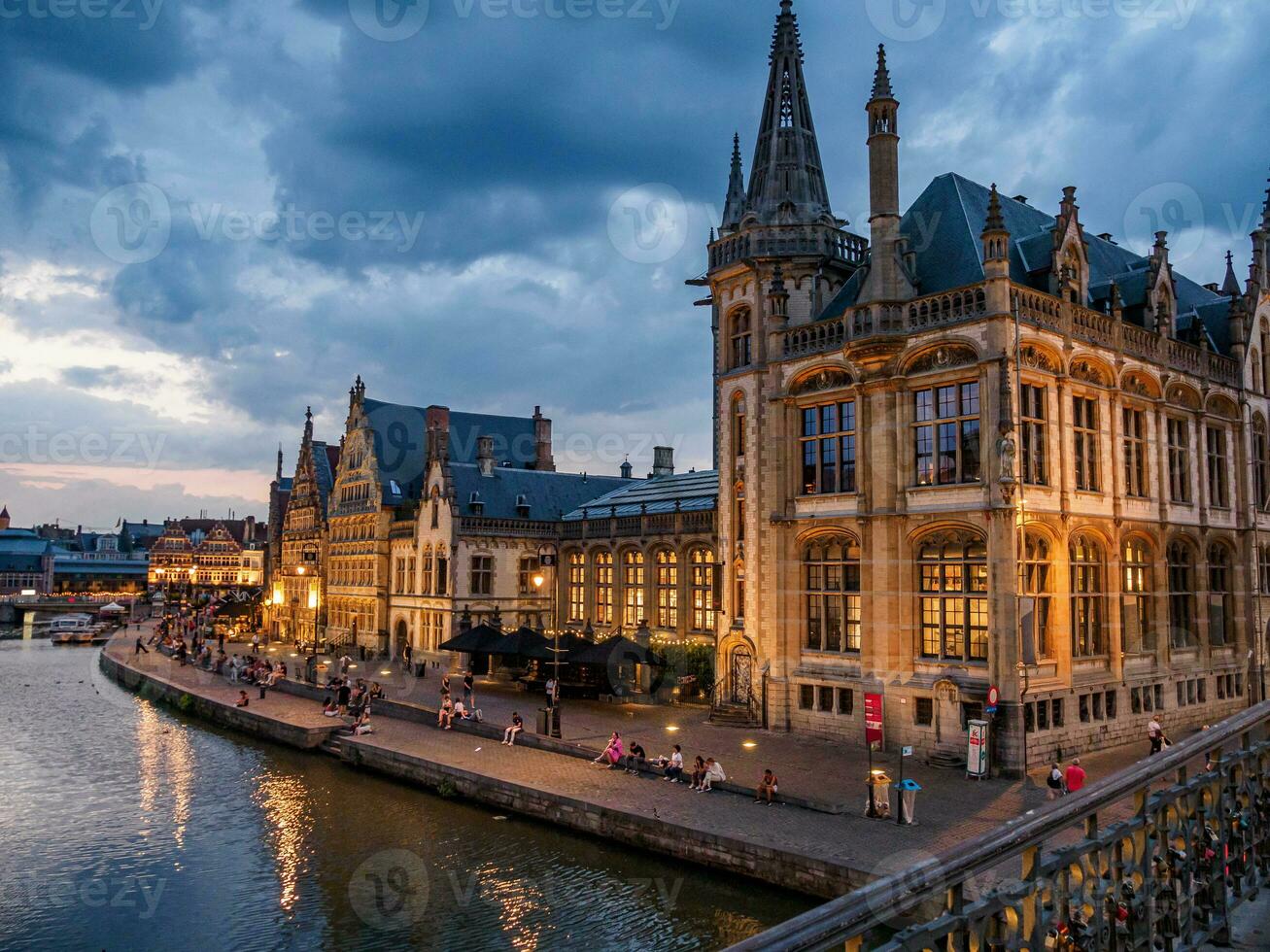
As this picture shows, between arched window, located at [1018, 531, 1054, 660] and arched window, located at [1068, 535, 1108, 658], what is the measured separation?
1.46m

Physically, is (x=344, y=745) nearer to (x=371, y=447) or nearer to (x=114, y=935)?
(x=114, y=935)

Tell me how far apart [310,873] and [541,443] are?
49668 mm

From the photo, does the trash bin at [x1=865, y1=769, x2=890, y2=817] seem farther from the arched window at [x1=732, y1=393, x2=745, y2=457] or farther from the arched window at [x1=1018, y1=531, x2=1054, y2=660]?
the arched window at [x1=732, y1=393, x2=745, y2=457]

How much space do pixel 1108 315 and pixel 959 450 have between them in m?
8.00

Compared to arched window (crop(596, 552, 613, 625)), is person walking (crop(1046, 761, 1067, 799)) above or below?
below

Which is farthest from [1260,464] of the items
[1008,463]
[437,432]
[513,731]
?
[437,432]

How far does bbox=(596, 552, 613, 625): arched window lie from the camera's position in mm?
47688

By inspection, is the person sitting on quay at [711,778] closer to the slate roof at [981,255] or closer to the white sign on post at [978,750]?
the white sign on post at [978,750]

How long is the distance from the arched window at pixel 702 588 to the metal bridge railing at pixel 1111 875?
34683 mm

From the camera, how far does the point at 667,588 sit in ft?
147

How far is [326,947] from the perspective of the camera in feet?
55.5

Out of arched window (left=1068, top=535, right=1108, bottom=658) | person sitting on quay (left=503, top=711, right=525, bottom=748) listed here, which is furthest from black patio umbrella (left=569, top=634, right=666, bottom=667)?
arched window (left=1068, top=535, right=1108, bottom=658)

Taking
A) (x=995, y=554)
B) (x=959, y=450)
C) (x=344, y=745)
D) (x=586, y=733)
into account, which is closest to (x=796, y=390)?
(x=959, y=450)

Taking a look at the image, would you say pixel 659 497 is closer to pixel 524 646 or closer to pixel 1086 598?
pixel 524 646
